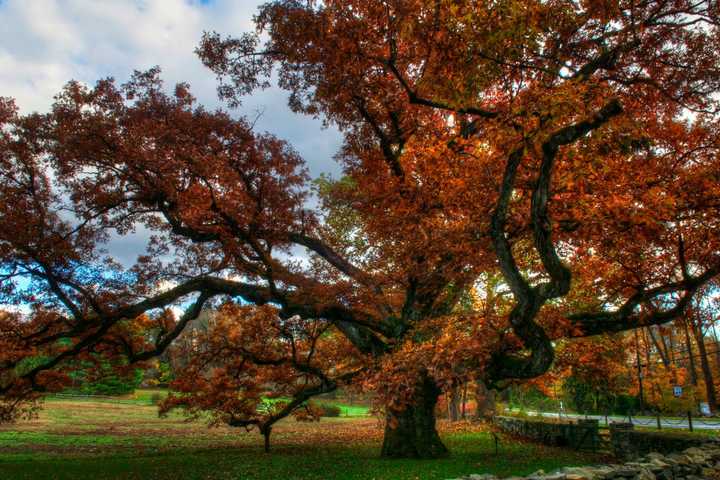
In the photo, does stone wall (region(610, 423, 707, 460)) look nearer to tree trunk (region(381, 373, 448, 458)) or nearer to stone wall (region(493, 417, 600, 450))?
stone wall (region(493, 417, 600, 450))

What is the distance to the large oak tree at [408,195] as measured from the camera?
20.1 feet

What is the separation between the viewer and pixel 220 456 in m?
14.3

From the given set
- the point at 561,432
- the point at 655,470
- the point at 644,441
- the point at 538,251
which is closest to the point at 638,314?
the point at 655,470

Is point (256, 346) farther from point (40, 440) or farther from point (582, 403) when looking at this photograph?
point (582, 403)

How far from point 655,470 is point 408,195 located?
624cm

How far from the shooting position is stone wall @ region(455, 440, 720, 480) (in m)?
6.01

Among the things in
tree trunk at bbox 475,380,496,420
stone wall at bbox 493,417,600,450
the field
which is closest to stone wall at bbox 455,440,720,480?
the field

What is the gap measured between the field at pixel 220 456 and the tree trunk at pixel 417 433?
565 mm

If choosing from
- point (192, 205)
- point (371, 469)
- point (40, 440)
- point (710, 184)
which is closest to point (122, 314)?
point (192, 205)

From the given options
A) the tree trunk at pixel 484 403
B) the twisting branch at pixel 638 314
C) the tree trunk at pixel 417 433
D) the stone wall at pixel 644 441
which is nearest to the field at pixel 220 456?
the tree trunk at pixel 417 433

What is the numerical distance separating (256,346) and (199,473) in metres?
4.17

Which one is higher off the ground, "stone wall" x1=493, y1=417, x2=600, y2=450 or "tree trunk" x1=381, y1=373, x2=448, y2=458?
"tree trunk" x1=381, y1=373, x2=448, y2=458

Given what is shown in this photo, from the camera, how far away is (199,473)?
1095 cm

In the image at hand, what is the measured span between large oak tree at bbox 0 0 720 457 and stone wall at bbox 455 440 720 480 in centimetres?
206
